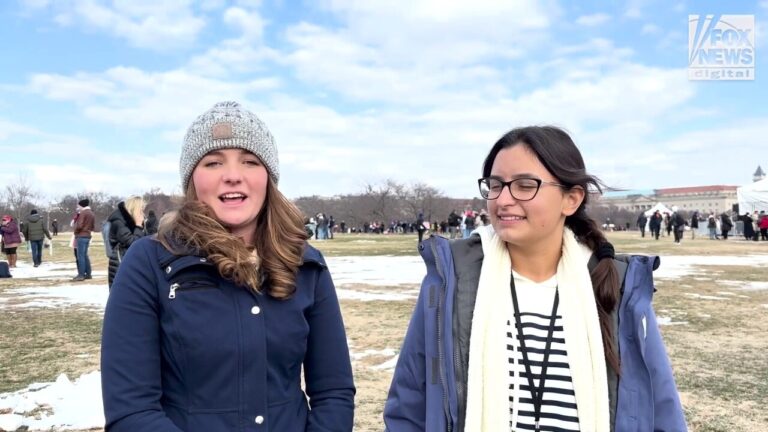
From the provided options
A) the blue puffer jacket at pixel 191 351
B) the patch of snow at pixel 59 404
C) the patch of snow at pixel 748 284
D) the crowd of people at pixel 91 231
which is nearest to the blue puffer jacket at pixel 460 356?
the blue puffer jacket at pixel 191 351

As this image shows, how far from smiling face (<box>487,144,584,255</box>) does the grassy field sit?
247 centimetres

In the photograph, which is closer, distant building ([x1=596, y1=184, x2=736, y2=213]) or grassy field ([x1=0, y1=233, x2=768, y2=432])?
grassy field ([x1=0, y1=233, x2=768, y2=432])

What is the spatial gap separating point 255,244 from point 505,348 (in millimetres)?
900

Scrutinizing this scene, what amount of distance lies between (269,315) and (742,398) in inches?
Result: 174

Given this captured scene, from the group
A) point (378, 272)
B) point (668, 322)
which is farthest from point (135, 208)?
point (378, 272)

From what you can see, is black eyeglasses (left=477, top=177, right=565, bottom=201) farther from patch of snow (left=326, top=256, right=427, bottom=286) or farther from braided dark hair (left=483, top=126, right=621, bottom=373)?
patch of snow (left=326, top=256, right=427, bottom=286)

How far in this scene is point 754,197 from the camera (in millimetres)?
27219

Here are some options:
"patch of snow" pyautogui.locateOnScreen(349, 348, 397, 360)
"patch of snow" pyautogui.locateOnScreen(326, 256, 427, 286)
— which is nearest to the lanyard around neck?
"patch of snow" pyautogui.locateOnScreen(349, 348, 397, 360)

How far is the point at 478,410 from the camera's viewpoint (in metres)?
1.78

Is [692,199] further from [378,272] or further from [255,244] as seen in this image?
[255,244]

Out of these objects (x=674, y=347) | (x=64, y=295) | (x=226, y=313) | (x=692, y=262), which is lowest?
(x=692, y=262)

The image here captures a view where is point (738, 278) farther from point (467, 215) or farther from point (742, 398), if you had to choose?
point (467, 215)

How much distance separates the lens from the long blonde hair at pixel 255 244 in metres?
1.63

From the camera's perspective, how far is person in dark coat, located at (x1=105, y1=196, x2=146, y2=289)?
7145mm
